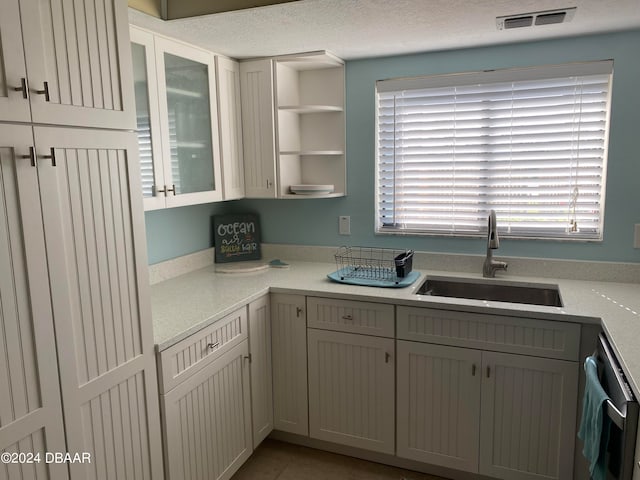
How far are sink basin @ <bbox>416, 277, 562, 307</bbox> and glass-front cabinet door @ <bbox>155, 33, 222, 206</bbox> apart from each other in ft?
4.23

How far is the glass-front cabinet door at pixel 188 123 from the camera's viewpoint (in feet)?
7.55

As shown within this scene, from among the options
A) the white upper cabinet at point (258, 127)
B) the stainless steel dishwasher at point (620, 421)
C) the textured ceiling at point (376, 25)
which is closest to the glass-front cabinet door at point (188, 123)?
the textured ceiling at point (376, 25)

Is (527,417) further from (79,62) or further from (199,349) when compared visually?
(79,62)

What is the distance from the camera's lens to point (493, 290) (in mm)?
2631

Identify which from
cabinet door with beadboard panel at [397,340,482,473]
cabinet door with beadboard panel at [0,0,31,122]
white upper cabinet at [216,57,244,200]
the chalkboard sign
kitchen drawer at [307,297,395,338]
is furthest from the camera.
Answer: the chalkboard sign

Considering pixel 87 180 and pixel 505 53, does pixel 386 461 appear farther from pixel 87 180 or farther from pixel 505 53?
pixel 505 53

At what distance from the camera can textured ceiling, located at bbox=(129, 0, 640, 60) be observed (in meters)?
1.94

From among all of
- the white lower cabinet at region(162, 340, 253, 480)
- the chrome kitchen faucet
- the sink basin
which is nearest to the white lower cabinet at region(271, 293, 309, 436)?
the white lower cabinet at region(162, 340, 253, 480)

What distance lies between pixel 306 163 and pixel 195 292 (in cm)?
113

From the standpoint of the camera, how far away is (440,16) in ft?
6.82

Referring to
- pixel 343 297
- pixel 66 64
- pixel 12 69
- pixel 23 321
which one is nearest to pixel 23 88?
pixel 12 69

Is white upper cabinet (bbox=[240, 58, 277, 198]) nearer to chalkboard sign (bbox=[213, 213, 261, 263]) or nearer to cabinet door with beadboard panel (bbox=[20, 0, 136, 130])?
chalkboard sign (bbox=[213, 213, 261, 263])

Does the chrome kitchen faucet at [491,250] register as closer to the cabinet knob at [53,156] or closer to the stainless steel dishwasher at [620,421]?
the stainless steel dishwasher at [620,421]

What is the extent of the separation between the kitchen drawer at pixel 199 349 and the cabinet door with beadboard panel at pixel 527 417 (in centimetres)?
114
